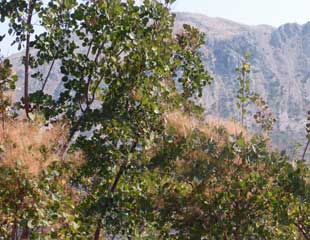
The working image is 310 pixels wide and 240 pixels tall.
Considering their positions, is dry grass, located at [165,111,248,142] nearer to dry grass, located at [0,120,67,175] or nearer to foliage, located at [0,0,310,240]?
foliage, located at [0,0,310,240]

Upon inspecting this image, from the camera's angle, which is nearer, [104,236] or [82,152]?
[82,152]

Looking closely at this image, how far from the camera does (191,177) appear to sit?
7.93m

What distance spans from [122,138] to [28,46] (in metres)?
2.46

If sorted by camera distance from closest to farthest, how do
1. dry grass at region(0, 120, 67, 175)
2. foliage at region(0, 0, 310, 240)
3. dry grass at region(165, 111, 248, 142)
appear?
dry grass at region(0, 120, 67, 175) → foliage at region(0, 0, 310, 240) → dry grass at region(165, 111, 248, 142)

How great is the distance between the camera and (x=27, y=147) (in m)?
6.07

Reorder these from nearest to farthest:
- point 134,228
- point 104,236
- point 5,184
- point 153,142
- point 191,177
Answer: point 5,184, point 191,177, point 153,142, point 134,228, point 104,236

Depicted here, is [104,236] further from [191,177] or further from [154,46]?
[154,46]

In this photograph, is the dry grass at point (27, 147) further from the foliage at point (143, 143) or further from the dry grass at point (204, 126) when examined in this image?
the dry grass at point (204, 126)

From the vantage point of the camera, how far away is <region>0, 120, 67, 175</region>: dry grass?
5.93 meters

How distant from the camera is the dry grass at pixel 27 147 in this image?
593 cm

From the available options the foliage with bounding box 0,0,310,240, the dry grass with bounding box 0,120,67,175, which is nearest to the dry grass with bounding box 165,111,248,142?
the foliage with bounding box 0,0,310,240

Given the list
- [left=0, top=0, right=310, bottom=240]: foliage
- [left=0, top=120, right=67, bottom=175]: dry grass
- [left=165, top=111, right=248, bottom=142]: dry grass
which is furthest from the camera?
[left=165, top=111, right=248, bottom=142]: dry grass

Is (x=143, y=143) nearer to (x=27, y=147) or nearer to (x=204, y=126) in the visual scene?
(x=204, y=126)

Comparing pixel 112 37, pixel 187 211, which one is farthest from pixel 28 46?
pixel 187 211
